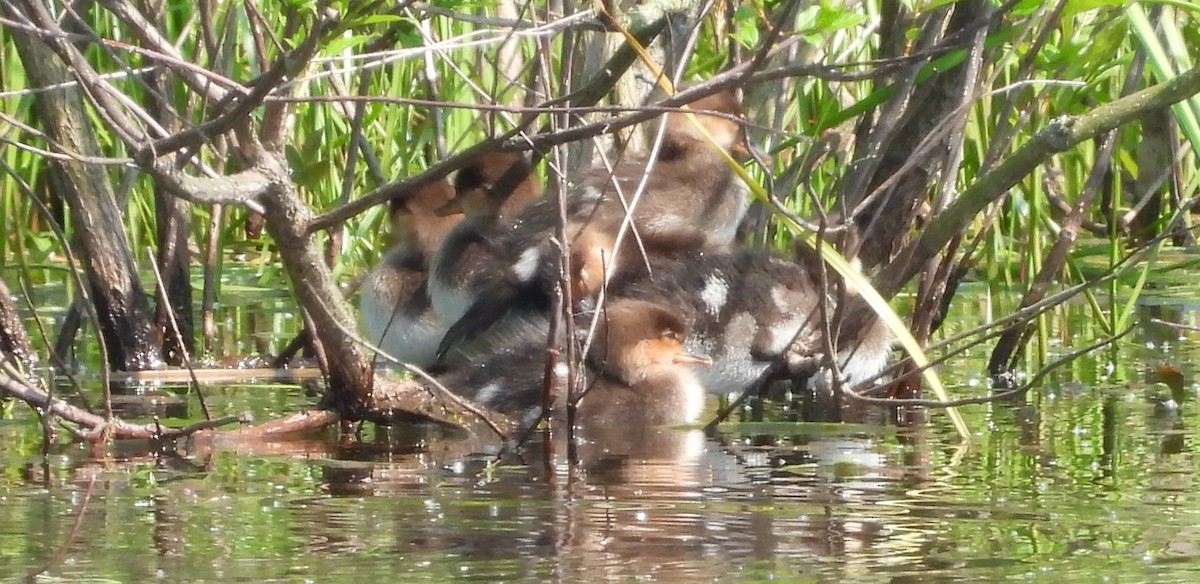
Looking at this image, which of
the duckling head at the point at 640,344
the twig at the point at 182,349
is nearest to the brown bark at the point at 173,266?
the twig at the point at 182,349

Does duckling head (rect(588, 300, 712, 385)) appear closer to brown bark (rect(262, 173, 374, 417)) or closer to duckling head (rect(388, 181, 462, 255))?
brown bark (rect(262, 173, 374, 417))

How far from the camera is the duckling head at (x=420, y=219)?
4.66m

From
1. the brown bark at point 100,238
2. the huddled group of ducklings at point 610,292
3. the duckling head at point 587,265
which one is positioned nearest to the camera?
the huddled group of ducklings at point 610,292

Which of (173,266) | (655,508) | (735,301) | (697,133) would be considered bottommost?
(655,508)

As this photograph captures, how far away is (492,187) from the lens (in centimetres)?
456

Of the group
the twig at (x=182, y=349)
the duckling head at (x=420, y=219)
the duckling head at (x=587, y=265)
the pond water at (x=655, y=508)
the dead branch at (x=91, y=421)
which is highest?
the duckling head at (x=420, y=219)

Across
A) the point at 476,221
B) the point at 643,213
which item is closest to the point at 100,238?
the point at 476,221

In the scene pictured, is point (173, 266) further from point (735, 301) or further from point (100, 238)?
point (735, 301)

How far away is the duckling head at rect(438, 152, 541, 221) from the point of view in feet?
14.9

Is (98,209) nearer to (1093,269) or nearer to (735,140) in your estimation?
(735,140)

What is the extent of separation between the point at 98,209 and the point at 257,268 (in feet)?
5.49

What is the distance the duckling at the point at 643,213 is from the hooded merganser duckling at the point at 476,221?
35mm

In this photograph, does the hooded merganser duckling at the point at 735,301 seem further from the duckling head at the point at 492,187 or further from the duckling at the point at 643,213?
the duckling head at the point at 492,187

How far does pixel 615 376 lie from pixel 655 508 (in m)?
1.12
